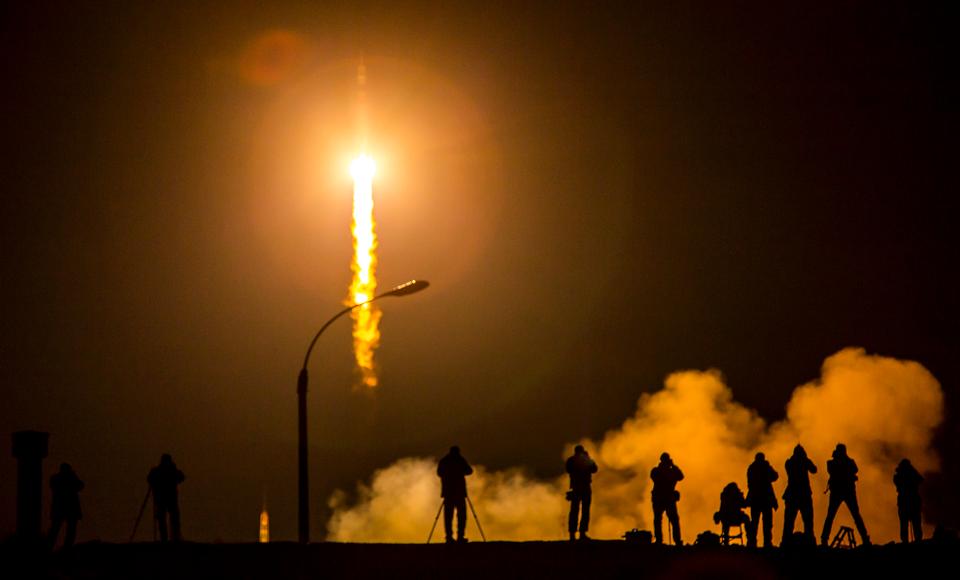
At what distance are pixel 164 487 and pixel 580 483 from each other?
10253mm

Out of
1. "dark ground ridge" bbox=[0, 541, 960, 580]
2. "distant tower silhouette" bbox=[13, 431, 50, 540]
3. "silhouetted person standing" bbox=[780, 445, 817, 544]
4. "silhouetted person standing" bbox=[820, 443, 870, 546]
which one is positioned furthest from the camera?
"silhouetted person standing" bbox=[780, 445, 817, 544]

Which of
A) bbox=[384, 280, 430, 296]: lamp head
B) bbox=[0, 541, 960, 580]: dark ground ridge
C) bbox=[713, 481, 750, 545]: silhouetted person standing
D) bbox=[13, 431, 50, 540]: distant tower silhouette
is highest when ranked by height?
bbox=[384, 280, 430, 296]: lamp head

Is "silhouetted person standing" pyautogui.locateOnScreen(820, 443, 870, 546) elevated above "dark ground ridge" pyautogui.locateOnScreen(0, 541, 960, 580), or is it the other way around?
"silhouetted person standing" pyautogui.locateOnScreen(820, 443, 870, 546)

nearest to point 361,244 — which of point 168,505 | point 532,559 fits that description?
point 168,505

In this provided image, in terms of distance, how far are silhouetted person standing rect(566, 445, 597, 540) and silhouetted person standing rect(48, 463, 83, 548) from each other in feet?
38.8

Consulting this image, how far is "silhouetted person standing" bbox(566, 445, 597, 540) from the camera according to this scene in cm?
4222

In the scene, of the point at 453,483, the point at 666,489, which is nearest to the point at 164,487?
the point at 453,483

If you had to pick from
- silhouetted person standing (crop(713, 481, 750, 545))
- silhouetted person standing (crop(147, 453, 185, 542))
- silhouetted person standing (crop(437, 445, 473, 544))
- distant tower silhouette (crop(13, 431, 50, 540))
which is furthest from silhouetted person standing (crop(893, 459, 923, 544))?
distant tower silhouette (crop(13, 431, 50, 540))

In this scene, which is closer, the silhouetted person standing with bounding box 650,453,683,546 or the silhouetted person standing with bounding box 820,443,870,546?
the silhouetted person standing with bounding box 820,443,870,546

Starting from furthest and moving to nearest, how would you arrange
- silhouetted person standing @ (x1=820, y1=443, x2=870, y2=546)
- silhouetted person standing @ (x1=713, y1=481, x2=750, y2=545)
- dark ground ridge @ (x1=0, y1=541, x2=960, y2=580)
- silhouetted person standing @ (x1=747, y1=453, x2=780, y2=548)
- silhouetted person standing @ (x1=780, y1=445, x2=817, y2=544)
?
1. silhouetted person standing @ (x1=713, y1=481, x2=750, y2=545)
2. silhouetted person standing @ (x1=747, y1=453, x2=780, y2=548)
3. silhouetted person standing @ (x1=780, y1=445, x2=817, y2=544)
4. silhouetted person standing @ (x1=820, y1=443, x2=870, y2=546)
5. dark ground ridge @ (x1=0, y1=541, x2=960, y2=580)

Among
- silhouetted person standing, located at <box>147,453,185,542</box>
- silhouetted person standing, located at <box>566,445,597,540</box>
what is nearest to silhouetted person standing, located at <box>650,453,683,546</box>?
silhouetted person standing, located at <box>566,445,597,540</box>

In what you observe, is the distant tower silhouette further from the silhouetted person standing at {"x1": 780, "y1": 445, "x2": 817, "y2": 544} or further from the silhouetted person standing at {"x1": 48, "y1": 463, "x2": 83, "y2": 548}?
the silhouetted person standing at {"x1": 780, "y1": 445, "x2": 817, "y2": 544}

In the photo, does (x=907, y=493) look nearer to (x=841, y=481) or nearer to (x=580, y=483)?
(x=841, y=481)

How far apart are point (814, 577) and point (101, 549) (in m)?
15.4
